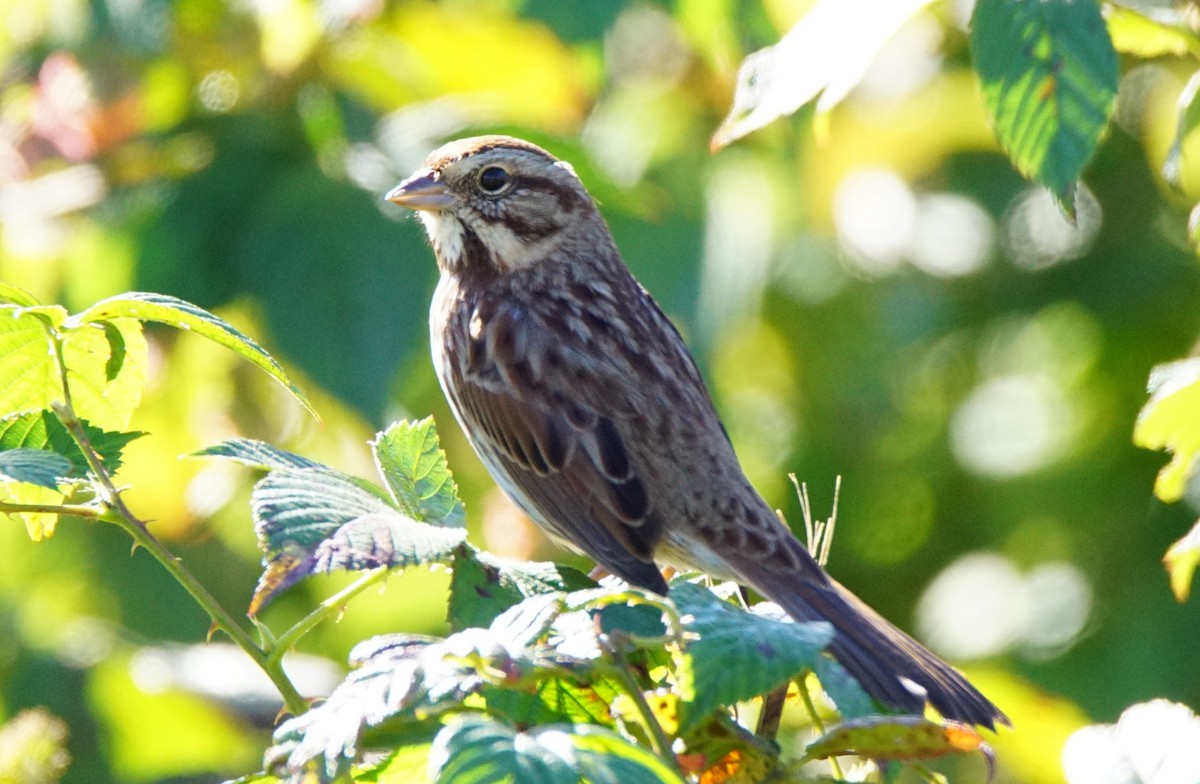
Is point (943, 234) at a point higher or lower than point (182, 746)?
higher

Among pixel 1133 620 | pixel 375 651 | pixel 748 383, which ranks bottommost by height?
pixel 1133 620

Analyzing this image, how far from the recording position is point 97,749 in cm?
429

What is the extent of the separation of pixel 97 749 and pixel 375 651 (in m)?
3.02

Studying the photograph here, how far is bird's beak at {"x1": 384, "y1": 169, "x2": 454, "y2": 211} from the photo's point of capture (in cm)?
353

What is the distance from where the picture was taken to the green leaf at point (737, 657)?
4.83 feet

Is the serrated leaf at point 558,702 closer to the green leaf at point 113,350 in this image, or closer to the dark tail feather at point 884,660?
the dark tail feather at point 884,660

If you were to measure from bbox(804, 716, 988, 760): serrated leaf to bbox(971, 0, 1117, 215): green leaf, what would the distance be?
65 centimetres

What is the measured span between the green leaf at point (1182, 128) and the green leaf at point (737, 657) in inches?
31.9

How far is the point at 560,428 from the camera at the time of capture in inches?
129

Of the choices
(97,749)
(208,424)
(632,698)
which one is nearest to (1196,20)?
(632,698)

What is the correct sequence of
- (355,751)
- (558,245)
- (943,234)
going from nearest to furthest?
(355,751) → (558,245) → (943,234)

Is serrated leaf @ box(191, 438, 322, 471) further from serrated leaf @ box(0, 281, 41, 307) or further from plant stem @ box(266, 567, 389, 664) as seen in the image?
serrated leaf @ box(0, 281, 41, 307)

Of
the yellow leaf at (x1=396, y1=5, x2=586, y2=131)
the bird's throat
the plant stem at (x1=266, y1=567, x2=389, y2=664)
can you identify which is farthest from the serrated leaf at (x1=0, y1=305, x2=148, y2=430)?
the yellow leaf at (x1=396, y1=5, x2=586, y2=131)

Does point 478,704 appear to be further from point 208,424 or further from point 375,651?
point 208,424
